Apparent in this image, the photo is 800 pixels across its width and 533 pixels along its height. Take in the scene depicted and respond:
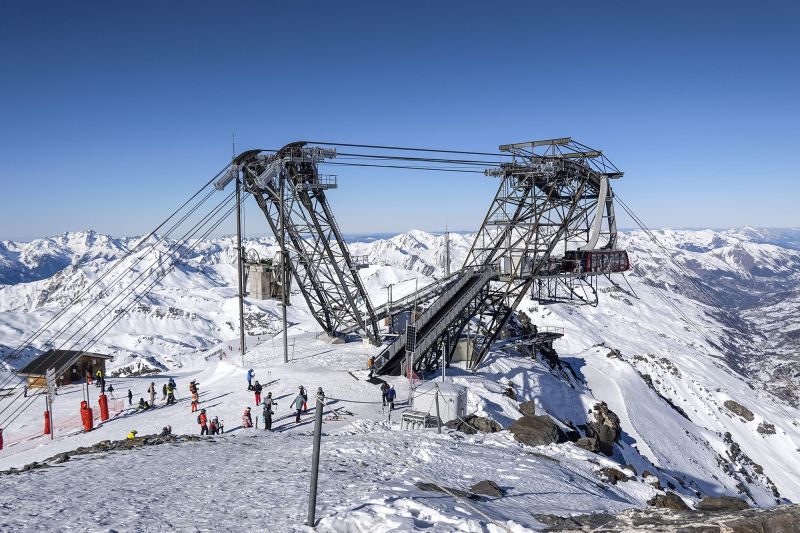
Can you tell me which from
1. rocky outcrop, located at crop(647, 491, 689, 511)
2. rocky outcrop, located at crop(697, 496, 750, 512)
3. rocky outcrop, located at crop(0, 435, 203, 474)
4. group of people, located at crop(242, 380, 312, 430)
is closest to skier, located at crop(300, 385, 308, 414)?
group of people, located at crop(242, 380, 312, 430)

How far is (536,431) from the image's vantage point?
2525 cm

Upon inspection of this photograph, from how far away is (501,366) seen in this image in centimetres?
4334

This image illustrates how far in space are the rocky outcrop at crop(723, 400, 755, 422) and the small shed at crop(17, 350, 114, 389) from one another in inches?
3936

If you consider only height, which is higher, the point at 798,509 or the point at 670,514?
the point at 798,509

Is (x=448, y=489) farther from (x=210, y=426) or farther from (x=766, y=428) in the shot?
(x=766, y=428)

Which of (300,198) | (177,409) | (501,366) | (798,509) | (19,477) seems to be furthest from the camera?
(501,366)

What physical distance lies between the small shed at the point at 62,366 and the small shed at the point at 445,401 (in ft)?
86.0

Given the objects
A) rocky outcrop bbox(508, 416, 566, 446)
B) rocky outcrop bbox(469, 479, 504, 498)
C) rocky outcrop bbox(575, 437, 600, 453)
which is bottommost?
rocky outcrop bbox(575, 437, 600, 453)

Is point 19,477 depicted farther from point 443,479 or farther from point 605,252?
point 605,252

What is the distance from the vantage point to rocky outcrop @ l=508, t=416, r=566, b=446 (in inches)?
976

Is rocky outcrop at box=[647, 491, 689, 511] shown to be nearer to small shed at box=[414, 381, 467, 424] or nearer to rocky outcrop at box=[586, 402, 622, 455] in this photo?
small shed at box=[414, 381, 467, 424]

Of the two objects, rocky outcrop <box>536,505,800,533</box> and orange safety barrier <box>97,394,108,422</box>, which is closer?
rocky outcrop <box>536,505,800,533</box>

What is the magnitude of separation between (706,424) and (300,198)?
78.6 m

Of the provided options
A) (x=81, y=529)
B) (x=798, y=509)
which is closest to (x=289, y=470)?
(x=81, y=529)
